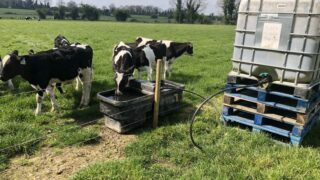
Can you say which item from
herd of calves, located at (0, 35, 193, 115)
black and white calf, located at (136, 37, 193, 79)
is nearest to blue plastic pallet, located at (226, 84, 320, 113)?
herd of calves, located at (0, 35, 193, 115)

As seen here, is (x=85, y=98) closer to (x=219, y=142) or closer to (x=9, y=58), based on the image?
(x=9, y=58)

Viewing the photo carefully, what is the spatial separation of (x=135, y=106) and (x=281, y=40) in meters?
2.95

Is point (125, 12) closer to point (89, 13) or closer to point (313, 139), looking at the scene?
point (89, 13)

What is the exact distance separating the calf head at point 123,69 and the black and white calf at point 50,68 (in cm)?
92

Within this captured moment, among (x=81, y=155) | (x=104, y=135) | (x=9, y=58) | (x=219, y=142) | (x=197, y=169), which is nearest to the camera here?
(x=197, y=169)

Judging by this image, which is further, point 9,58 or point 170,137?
point 9,58

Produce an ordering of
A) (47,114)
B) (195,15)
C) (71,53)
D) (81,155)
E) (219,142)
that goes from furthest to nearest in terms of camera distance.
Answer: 1. (195,15)
2. (71,53)
3. (47,114)
4. (219,142)
5. (81,155)

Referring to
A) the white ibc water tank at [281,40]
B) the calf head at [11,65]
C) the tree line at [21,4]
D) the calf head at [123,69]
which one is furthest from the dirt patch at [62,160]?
the tree line at [21,4]

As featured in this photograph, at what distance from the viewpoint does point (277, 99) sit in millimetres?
5895

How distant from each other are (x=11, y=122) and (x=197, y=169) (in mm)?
3900

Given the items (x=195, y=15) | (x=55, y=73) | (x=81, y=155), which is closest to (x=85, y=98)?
(x=55, y=73)

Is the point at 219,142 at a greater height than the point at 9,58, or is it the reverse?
the point at 9,58

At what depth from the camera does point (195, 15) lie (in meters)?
85.1

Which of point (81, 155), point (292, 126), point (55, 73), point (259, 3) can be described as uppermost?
point (259, 3)
